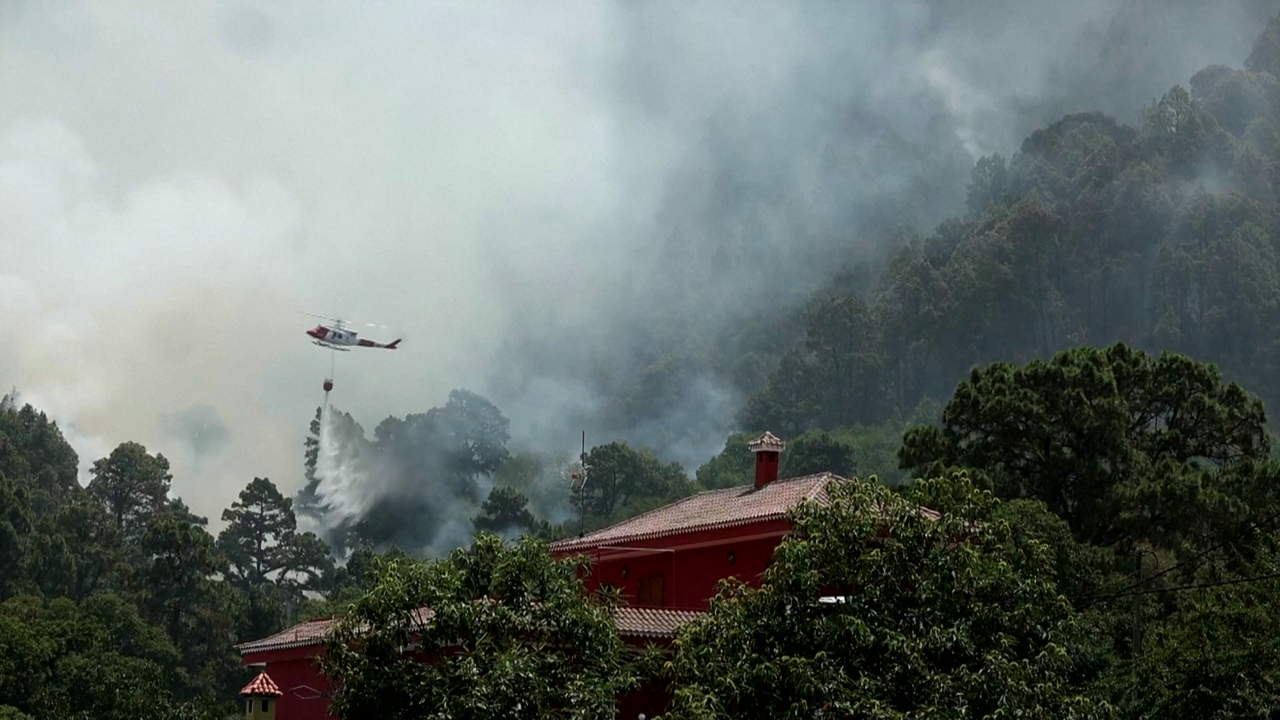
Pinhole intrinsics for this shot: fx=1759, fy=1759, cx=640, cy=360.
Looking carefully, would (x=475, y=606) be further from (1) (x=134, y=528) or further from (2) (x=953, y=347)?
(2) (x=953, y=347)

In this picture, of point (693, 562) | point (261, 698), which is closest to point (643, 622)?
point (693, 562)

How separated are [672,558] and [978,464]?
14.7 meters

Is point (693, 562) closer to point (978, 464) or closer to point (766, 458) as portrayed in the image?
point (766, 458)

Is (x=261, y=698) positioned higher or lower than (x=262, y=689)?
lower

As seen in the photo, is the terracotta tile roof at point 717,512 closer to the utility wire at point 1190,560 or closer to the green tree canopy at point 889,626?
the utility wire at point 1190,560

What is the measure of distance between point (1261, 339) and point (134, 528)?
85189 millimetres

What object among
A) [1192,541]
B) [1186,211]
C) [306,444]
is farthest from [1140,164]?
[1192,541]

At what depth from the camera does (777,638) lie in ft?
95.0

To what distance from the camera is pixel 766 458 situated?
152 ft

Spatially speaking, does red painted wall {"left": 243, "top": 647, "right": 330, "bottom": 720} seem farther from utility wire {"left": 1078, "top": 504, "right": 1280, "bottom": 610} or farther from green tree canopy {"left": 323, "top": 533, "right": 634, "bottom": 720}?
utility wire {"left": 1078, "top": 504, "right": 1280, "bottom": 610}

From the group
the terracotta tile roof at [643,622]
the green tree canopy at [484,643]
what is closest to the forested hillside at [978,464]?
the green tree canopy at [484,643]

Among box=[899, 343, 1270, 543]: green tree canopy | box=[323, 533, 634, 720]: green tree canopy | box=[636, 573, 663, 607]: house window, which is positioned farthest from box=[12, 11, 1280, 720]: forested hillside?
box=[636, 573, 663, 607]: house window

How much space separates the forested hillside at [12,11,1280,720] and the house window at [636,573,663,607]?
6.93 metres

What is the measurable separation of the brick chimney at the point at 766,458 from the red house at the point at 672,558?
64 mm
